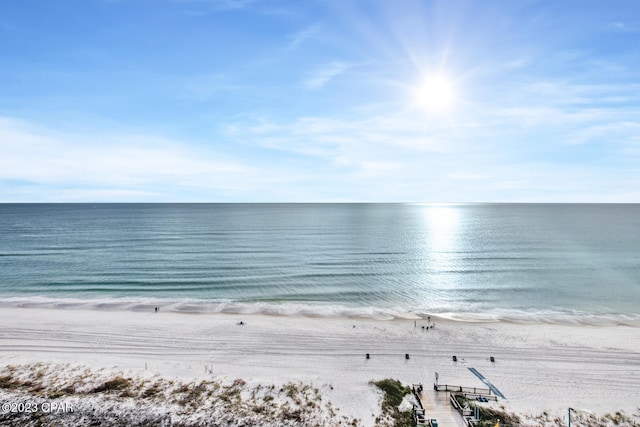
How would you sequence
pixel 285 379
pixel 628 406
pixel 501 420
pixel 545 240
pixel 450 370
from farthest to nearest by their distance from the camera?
pixel 545 240 → pixel 450 370 → pixel 285 379 → pixel 628 406 → pixel 501 420

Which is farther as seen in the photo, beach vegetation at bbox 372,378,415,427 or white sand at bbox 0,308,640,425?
white sand at bbox 0,308,640,425

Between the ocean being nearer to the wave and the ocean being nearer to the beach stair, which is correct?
the wave

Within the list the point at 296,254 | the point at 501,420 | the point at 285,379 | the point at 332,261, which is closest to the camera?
the point at 501,420

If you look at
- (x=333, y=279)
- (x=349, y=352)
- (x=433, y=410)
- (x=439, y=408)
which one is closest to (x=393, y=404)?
(x=433, y=410)

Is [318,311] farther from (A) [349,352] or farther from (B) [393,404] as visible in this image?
(B) [393,404]

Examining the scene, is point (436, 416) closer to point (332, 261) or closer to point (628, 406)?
point (628, 406)

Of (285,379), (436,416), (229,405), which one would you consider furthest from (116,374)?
(436,416)

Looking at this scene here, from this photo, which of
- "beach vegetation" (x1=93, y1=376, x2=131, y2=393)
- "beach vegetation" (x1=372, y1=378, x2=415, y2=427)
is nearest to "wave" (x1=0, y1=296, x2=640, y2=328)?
"beach vegetation" (x1=372, y1=378, x2=415, y2=427)
